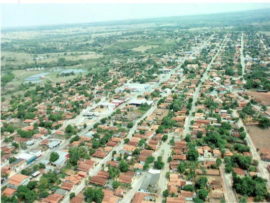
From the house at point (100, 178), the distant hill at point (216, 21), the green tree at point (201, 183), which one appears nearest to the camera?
the green tree at point (201, 183)

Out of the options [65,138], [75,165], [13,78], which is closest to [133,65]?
[13,78]

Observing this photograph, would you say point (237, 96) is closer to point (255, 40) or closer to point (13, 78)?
point (13, 78)

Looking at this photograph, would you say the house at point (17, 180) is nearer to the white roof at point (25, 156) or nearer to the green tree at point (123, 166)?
the white roof at point (25, 156)

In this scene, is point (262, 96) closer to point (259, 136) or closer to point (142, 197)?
point (259, 136)

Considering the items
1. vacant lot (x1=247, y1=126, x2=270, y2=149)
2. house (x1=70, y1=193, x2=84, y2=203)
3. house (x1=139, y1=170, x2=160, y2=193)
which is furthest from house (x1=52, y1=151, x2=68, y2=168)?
vacant lot (x1=247, y1=126, x2=270, y2=149)

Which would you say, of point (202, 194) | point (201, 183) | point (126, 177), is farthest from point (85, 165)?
point (202, 194)

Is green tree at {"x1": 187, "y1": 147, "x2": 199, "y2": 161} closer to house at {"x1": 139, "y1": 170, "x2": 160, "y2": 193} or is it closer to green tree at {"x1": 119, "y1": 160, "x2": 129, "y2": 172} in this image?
house at {"x1": 139, "y1": 170, "x2": 160, "y2": 193}

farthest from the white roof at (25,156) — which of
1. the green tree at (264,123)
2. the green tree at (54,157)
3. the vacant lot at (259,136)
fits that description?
the green tree at (264,123)
